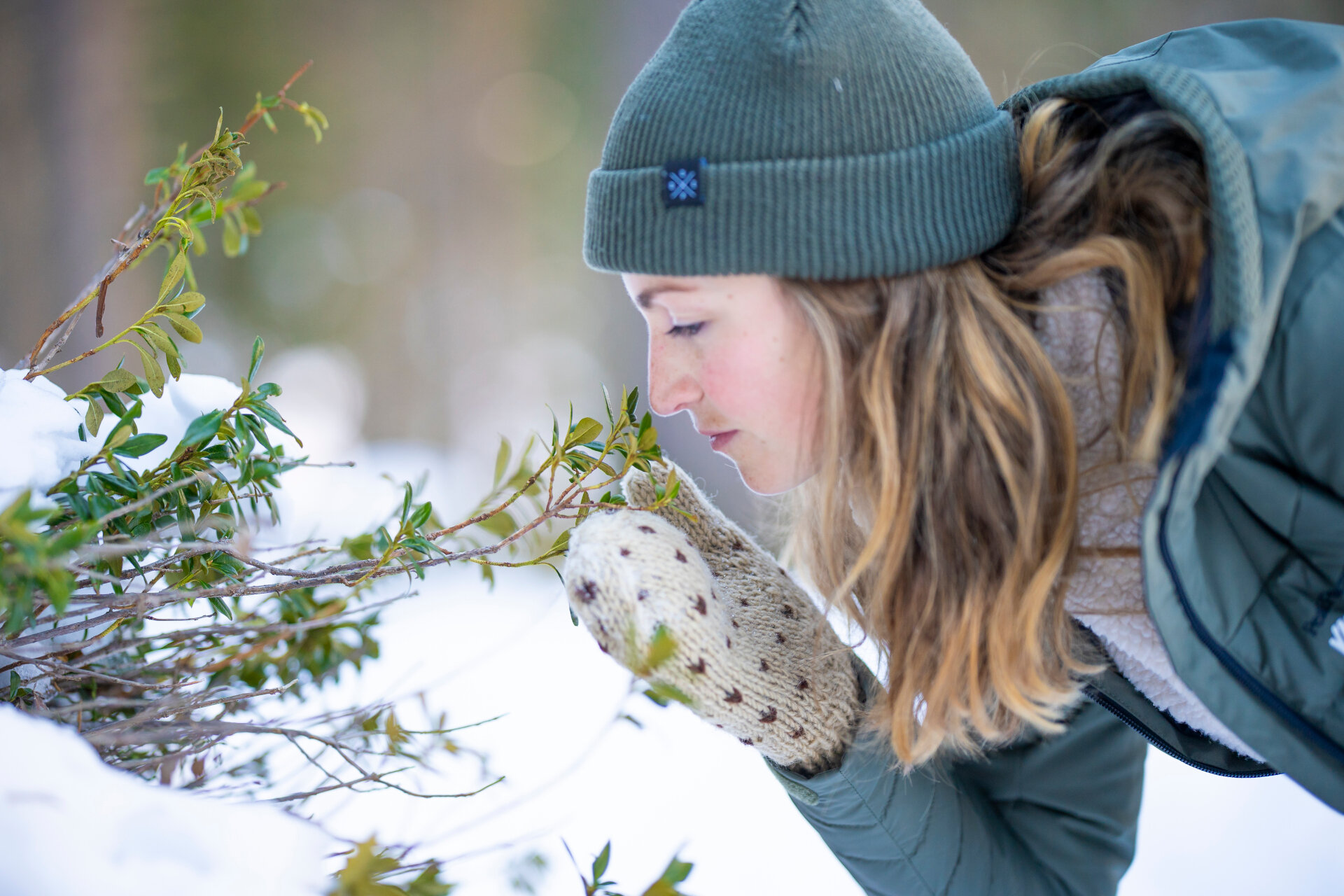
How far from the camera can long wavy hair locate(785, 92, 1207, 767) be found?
25.7 inches

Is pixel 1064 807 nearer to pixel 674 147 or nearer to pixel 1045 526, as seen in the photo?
pixel 1045 526

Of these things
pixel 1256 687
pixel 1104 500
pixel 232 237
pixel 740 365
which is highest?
pixel 232 237

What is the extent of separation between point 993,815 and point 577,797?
0.47 meters

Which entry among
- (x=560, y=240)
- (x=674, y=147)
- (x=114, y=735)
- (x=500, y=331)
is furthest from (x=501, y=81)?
(x=114, y=735)

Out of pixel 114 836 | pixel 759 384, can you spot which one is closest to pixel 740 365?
pixel 759 384

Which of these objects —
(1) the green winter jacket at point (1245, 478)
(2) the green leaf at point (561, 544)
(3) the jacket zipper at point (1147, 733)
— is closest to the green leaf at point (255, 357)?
(2) the green leaf at point (561, 544)

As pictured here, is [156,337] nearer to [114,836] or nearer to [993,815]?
[114,836]

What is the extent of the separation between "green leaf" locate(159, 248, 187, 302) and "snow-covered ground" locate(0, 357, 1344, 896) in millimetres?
74

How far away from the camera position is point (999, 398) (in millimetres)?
660

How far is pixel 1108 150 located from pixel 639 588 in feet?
1.66

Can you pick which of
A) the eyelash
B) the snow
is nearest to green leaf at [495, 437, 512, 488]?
the eyelash

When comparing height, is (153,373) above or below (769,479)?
above

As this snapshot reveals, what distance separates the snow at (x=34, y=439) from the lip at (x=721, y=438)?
47cm

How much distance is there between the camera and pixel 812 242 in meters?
0.66
